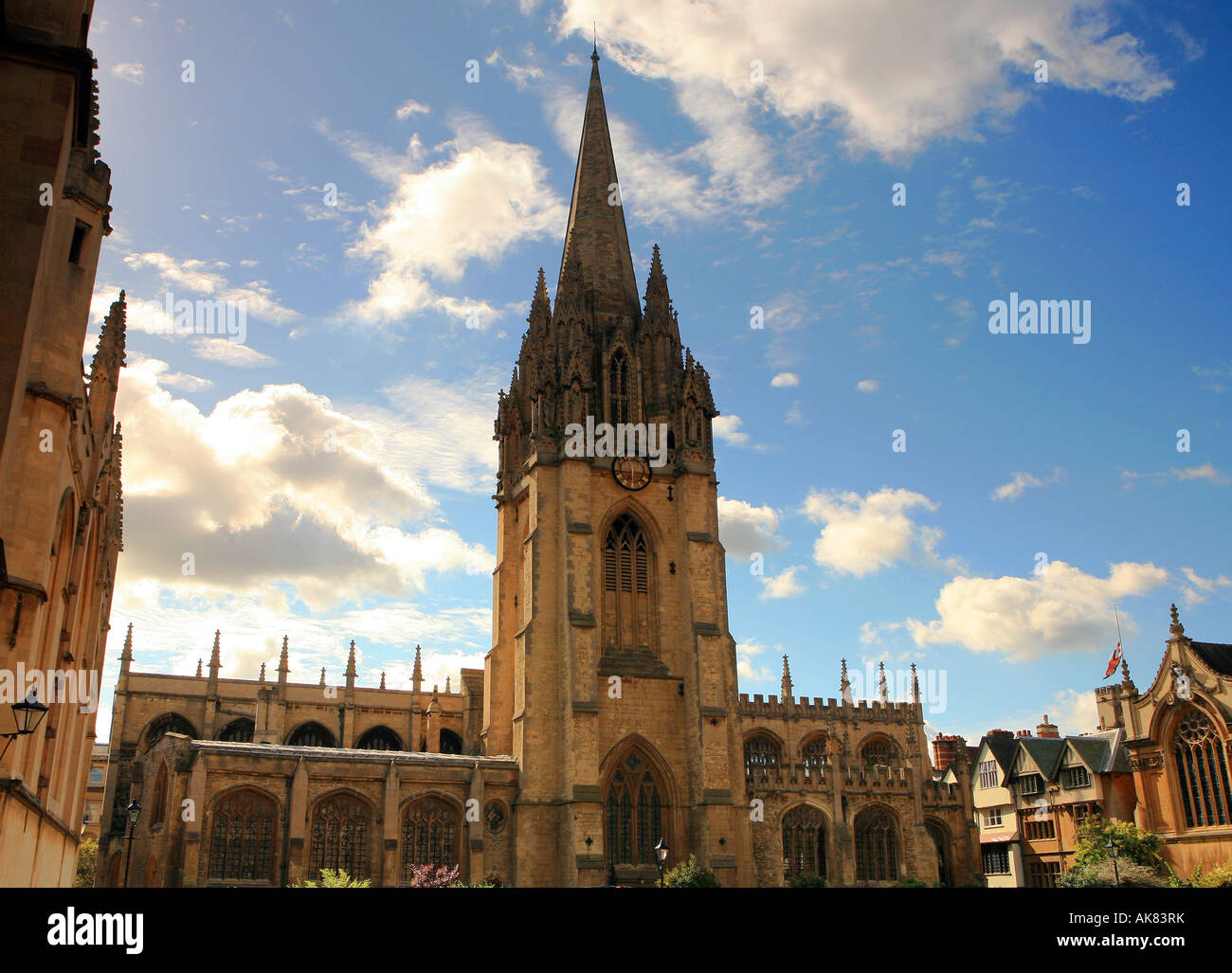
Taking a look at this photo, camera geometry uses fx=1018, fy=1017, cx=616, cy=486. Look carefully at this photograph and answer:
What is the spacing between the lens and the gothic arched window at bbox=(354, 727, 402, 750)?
59.5 m

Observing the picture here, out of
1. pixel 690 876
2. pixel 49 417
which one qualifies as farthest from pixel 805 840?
pixel 49 417

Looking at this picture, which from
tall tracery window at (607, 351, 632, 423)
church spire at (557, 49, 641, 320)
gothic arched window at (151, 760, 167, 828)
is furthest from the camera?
church spire at (557, 49, 641, 320)

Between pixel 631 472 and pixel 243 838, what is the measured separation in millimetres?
22273

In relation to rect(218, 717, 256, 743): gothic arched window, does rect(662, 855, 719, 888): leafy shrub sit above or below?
below

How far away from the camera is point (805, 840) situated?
46.4 m

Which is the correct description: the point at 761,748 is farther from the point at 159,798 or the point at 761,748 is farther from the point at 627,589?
the point at 159,798

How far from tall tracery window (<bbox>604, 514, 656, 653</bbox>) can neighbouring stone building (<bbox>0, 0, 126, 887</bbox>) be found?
21.1m

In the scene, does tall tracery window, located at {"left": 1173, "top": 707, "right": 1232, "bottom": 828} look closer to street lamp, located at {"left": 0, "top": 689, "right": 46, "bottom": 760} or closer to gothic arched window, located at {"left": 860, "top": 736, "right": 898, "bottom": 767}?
gothic arched window, located at {"left": 860, "top": 736, "right": 898, "bottom": 767}

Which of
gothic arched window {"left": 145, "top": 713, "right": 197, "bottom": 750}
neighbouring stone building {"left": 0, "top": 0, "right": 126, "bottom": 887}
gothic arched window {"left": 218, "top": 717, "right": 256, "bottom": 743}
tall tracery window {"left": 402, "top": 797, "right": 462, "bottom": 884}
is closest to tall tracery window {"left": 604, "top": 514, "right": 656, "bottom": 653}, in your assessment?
tall tracery window {"left": 402, "top": 797, "right": 462, "bottom": 884}

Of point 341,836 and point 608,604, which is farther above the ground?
point 608,604
